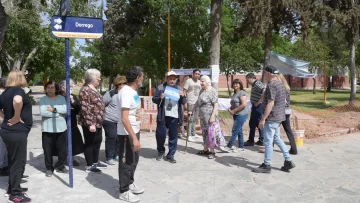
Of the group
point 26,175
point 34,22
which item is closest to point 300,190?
point 26,175

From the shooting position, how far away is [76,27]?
462 cm

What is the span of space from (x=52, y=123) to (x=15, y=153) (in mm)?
1019

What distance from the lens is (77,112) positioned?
5.67m

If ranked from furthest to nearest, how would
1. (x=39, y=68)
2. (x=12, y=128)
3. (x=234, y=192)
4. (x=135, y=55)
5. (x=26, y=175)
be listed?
1. (x=39, y=68)
2. (x=135, y=55)
3. (x=26, y=175)
4. (x=234, y=192)
5. (x=12, y=128)

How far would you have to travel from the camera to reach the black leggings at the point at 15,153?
4.33 meters

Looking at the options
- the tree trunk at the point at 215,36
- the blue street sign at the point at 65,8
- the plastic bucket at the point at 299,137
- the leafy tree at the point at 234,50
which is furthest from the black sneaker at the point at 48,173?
the leafy tree at the point at 234,50

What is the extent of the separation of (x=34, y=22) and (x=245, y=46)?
15468 mm

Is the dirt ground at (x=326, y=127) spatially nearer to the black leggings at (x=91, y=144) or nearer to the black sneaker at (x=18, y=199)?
the black leggings at (x=91, y=144)

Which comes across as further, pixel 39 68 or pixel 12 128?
pixel 39 68

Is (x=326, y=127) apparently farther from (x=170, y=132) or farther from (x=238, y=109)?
(x=170, y=132)

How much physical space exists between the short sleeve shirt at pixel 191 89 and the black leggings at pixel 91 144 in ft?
Result: 10.5

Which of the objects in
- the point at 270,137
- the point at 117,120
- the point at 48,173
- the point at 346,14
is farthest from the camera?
the point at 346,14

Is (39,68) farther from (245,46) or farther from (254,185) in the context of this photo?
(254,185)

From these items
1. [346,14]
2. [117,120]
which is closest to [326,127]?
[117,120]
